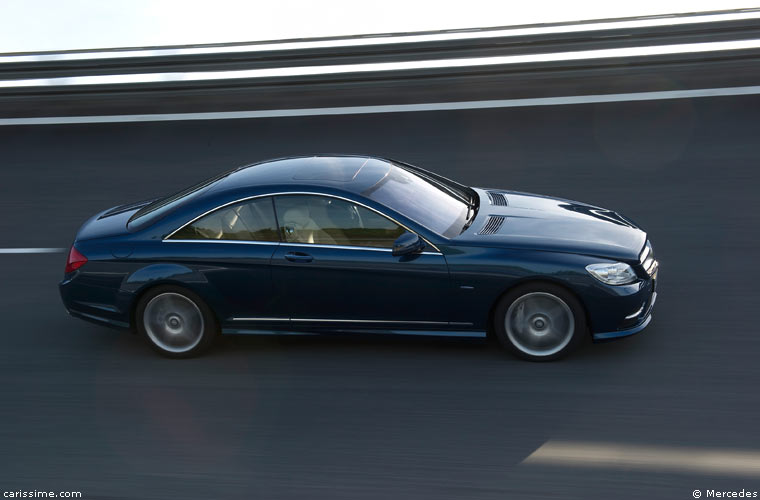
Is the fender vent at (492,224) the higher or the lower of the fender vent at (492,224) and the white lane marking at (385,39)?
the lower

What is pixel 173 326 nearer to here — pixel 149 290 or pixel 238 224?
pixel 149 290

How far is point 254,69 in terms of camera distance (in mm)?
11883

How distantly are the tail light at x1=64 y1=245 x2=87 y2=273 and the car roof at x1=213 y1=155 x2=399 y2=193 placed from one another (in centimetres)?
112

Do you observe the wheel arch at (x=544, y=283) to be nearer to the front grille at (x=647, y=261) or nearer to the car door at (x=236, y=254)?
the front grille at (x=647, y=261)

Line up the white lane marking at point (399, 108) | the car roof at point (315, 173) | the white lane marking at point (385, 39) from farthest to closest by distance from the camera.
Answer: the white lane marking at point (385, 39) < the white lane marking at point (399, 108) < the car roof at point (315, 173)

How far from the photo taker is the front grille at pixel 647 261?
241 inches

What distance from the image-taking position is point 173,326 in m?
6.47

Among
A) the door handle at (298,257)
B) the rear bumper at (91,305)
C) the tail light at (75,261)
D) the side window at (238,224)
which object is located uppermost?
the side window at (238,224)

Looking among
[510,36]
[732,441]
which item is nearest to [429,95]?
[510,36]

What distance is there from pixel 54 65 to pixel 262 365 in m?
7.78

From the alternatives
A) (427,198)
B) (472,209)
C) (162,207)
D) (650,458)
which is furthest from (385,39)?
(650,458)

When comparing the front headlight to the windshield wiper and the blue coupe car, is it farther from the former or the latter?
the windshield wiper

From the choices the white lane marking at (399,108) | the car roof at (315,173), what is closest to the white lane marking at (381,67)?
the white lane marking at (399,108)

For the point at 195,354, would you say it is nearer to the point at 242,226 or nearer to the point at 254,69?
the point at 242,226
